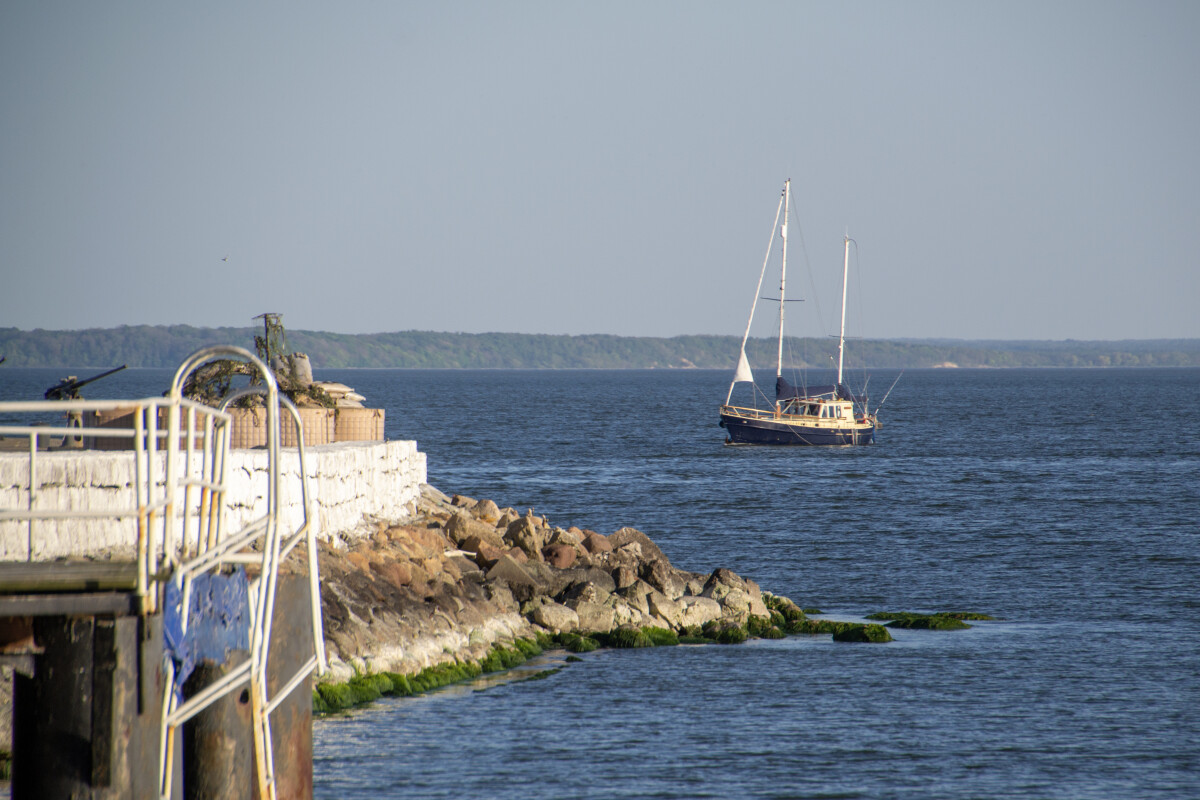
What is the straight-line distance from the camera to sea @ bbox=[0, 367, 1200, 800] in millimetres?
11852

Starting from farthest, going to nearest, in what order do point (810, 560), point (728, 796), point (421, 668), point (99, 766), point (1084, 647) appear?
1. point (810, 560)
2. point (1084, 647)
3. point (421, 668)
4. point (728, 796)
5. point (99, 766)

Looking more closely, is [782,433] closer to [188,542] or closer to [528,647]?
[528,647]

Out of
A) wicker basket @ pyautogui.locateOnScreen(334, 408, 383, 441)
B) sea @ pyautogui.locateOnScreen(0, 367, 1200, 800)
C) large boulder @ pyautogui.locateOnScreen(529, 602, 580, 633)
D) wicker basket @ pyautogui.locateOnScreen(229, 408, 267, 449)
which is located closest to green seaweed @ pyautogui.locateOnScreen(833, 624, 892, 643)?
sea @ pyautogui.locateOnScreen(0, 367, 1200, 800)

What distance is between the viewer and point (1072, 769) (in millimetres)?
12344

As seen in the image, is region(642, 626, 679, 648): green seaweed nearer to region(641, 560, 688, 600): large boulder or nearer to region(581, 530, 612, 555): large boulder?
region(641, 560, 688, 600): large boulder

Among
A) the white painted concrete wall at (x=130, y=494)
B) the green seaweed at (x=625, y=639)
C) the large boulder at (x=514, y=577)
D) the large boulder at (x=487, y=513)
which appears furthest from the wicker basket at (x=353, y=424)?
the green seaweed at (x=625, y=639)

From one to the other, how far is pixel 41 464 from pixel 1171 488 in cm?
3945

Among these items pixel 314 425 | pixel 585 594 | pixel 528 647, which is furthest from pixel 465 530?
pixel 528 647

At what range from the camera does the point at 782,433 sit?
2452 inches

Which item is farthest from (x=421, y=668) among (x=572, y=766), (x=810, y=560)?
(x=810, y=560)

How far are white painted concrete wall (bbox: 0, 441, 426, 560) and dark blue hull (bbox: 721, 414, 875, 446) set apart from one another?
45.4m

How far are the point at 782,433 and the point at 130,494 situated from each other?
172 ft

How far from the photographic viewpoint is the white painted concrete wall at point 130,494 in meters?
11.1

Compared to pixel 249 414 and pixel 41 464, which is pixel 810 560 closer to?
pixel 249 414
